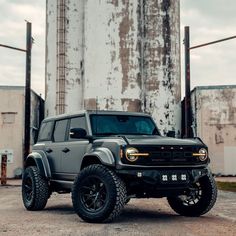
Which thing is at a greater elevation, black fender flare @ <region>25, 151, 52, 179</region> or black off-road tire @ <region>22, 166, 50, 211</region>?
black fender flare @ <region>25, 151, 52, 179</region>

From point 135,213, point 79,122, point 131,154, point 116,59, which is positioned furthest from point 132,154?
point 116,59

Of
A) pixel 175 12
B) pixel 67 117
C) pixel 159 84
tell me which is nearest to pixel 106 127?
pixel 67 117

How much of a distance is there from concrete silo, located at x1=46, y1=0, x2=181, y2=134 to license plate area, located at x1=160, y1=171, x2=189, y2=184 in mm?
23793

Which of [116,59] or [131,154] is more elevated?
[116,59]

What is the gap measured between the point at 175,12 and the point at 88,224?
27577 mm

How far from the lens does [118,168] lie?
759 centimetres

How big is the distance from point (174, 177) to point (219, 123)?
21.8 meters

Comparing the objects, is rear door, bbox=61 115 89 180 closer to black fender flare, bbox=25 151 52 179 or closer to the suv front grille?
black fender flare, bbox=25 151 52 179

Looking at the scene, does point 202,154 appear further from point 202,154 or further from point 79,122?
point 79,122

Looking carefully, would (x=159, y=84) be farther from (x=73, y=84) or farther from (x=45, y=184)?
(x=45, y=184)

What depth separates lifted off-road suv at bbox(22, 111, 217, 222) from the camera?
24.9ft

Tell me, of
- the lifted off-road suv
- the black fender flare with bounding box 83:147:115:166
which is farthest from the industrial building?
the black fender flare with bounding box 83:147:115:166

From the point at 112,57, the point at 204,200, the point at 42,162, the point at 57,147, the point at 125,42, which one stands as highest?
the point at 125,42

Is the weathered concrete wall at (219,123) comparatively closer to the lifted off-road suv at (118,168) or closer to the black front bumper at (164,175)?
the lifted off-road suv at (118,168)
